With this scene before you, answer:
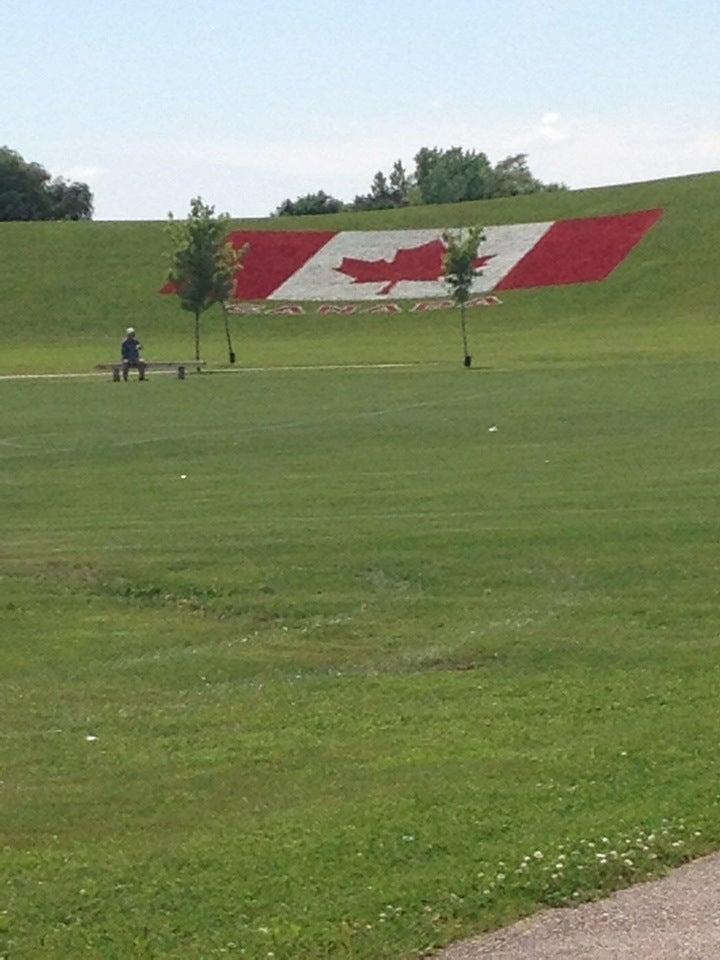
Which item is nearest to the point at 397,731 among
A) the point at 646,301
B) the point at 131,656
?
the point at 131,656

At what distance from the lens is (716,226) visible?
8338 centimetres

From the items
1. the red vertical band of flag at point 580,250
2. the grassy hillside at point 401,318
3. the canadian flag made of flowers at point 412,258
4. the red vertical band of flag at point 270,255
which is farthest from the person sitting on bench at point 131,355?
the red vertical band of flag at point 270,255

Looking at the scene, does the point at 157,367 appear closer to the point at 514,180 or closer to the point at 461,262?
the point at 461,262

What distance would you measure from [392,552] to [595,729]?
653 centimetres

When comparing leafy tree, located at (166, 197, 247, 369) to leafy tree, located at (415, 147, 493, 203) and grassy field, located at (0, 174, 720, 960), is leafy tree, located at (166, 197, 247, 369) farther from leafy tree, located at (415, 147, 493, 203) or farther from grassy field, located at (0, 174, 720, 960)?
leafy tree, located at (415, 147, 493, 203)

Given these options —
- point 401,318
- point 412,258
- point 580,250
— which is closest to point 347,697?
point 401,318

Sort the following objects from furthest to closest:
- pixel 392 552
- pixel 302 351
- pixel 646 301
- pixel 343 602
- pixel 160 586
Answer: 1. pixel 646 301
2. pixel 302 351
3. pixel 392 552
4. pixel 160 586
5. pixel 343 602

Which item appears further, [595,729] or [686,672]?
[686,672]

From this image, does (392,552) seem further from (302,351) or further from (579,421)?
(302,351)

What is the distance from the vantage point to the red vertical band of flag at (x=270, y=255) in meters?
85.5

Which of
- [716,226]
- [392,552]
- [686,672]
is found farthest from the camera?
[716,226]

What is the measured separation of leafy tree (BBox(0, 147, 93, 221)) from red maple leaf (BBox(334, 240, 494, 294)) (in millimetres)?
45069

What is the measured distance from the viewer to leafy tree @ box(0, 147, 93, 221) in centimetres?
12538

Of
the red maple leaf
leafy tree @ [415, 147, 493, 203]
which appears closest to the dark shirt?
the red maple leaf
